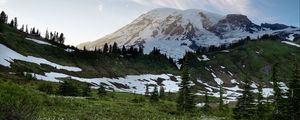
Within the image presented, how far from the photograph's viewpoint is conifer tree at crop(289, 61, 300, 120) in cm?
6575

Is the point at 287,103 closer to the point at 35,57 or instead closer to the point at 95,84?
the point at 95,84

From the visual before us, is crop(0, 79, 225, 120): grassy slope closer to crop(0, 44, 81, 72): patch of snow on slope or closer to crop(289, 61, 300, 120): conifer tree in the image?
crop(289, 61, 300, 120): conifer tree

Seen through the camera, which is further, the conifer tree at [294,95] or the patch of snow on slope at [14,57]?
the patch of snow on slope at [14,57]

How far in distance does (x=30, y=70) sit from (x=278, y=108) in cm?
11113

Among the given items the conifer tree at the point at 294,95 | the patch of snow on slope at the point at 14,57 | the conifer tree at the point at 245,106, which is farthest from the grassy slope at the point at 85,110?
the patch of snow on slope at the point at 14,57

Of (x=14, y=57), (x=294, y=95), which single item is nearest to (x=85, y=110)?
(x=294, y=95)

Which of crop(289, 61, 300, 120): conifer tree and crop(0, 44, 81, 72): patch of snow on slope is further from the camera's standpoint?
crop(0, 44, 81, 72): patch of snow on slope

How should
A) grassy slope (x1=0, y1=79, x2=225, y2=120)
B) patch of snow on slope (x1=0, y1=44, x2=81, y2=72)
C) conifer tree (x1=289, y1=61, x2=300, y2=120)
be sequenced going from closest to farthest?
grassy slope (x1=0, y1=79, x2=225, y2=120), conifer tree (x1=289, y1=61, x2=300, y2=120), patch of snow on slope (x1=0, y1=44, x2=81, y2=72)

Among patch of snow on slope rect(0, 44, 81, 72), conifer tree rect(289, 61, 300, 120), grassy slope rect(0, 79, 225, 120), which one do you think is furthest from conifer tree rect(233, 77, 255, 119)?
patch of snow on slope rect(0, 44, 81, 72)

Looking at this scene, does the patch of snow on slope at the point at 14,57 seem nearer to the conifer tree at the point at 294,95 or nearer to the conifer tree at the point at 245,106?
the conifer tree at the point at 245,106

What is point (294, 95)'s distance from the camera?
67000 mm

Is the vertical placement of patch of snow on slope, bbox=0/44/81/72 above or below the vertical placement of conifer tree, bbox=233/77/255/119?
above

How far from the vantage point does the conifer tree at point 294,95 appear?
65.8m

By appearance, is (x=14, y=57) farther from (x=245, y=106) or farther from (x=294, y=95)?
(x=294, y=95)
